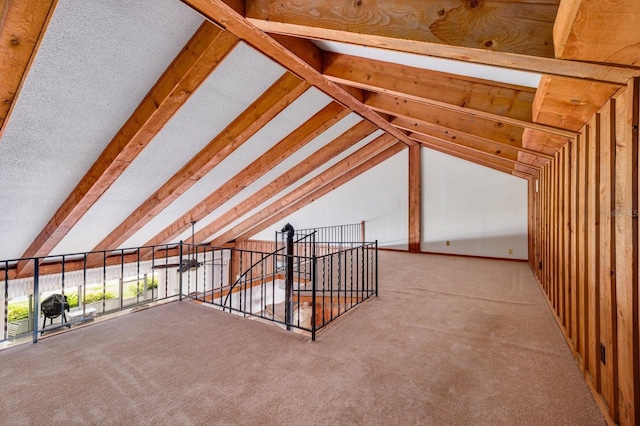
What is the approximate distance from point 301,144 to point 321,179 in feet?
8.60

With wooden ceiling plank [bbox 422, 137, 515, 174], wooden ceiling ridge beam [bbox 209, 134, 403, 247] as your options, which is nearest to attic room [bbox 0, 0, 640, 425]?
wooden ceiling ridge beam [bbox 209, 134, 403, 247]

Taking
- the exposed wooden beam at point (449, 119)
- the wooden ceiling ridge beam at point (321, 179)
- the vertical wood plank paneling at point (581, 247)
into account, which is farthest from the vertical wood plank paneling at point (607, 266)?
the wooden ceiling ridge beam at point (321, 179)

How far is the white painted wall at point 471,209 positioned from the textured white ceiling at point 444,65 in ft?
16.7

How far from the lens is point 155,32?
2.19 m

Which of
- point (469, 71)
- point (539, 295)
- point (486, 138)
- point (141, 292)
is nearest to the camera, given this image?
point (469, 71)

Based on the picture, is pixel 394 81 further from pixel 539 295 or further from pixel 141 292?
pixel 141 292

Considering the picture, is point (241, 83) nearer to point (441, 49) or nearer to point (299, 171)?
point (441, 49)

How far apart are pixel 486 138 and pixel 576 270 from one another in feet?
5.20

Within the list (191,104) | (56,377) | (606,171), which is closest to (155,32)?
(191,104)

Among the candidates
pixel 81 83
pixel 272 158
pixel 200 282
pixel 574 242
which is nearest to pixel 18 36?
pixel 81 83

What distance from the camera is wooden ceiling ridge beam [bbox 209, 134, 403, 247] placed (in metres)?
6.59

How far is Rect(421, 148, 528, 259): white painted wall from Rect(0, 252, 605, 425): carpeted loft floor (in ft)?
11.8

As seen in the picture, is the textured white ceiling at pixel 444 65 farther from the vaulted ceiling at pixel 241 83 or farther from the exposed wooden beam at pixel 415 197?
the exposed wooden beam at pixel 415 197

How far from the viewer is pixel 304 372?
7.38ft
